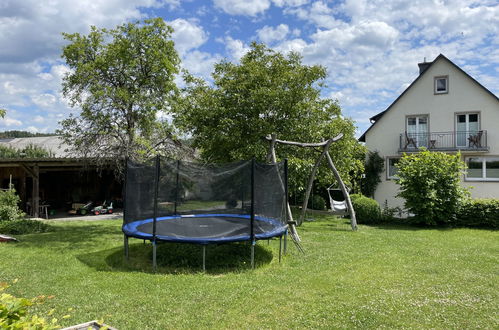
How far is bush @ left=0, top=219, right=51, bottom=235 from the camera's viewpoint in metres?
11.1

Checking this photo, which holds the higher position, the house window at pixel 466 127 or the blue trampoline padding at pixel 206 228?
the house window at pixel 466 127

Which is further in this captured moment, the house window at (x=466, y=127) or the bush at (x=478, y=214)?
the house window at (x=466, y=127)

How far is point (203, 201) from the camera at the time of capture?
24.3 feet

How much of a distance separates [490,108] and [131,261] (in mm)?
18229

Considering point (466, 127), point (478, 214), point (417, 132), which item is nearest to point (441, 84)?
point (466, 127)

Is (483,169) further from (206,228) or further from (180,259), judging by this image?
(180,259)

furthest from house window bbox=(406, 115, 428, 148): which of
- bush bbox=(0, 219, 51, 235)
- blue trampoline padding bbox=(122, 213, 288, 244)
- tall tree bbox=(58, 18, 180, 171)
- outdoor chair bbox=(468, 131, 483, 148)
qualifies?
bush bbox=(0, 219, 51, 235)

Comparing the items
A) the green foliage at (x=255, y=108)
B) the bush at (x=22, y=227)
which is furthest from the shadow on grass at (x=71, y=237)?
the green foliage at (x=255, y=108)

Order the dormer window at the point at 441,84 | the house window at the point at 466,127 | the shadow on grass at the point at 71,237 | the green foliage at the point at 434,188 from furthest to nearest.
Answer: the dormer window at the point at 441,84 → the house window at the point at 466,127 → the green foliage at the point at 434,188 → the shadow on grass at the point at 71,237

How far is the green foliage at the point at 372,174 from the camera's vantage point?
19594 millimetres

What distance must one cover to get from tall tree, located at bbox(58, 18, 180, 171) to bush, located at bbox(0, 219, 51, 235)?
2.96 metres

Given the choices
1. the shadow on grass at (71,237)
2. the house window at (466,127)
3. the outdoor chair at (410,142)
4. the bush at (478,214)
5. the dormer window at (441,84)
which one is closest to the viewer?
the shadow on grass at (71,237)

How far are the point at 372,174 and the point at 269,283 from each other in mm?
15217

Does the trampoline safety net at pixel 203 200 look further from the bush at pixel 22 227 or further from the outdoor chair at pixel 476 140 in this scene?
the outdoor chair at pixel 476 140
